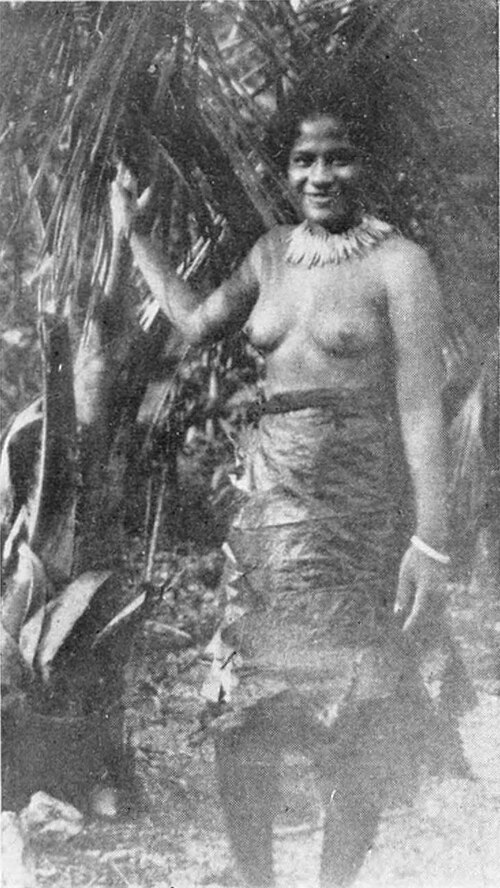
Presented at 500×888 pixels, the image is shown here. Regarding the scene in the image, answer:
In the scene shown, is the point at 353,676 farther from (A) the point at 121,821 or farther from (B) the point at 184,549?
(A) the point at 121,821

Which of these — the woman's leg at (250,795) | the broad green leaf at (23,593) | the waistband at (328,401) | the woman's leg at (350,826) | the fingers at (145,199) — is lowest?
the woman's leg at (350,826)

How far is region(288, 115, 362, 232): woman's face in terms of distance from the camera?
106 inches

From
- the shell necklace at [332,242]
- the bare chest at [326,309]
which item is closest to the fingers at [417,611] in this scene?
the bare chest at [326,309]

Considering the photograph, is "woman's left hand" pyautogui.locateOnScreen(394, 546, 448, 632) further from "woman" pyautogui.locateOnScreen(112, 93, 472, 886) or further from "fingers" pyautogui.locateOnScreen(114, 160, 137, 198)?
"fingers" pyautogui.locateOnScreen(114, 160, 137, 198)

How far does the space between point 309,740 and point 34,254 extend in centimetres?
144

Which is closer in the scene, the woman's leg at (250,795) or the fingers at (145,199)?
the woman's leg at (250,795)

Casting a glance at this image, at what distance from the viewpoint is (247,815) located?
2.64 metres

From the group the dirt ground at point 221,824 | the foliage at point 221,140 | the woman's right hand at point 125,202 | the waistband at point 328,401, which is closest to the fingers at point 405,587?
the dirt ground at point 221,824

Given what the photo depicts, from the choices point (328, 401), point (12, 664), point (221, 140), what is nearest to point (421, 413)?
point (328, 401)

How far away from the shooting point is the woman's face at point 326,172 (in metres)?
2.69

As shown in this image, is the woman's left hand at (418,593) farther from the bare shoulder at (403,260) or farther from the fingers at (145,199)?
the fingers at (145,199)

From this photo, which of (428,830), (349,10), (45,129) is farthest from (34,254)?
(428,830)

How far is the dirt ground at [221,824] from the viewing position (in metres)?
2.62

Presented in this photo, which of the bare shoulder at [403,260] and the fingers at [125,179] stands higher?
the fingers at [125,179]
